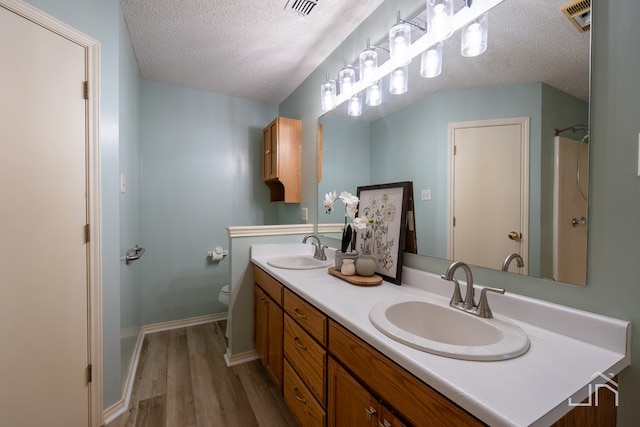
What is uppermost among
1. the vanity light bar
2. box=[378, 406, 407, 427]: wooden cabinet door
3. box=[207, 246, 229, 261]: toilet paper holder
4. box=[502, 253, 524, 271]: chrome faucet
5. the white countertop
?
the vanity light bar

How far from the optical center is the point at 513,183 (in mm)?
996

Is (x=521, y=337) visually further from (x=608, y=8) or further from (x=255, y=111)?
(x=255, y=111)

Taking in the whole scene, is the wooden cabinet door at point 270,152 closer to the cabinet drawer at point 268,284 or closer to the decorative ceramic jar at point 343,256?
the cabinet drawer at point 268,284

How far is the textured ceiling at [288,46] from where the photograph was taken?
895mm

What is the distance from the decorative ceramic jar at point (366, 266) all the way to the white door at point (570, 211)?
737 mm

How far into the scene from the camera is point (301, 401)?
1276mm

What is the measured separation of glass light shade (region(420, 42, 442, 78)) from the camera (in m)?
1.23

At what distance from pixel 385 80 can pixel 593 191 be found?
1.13 metres

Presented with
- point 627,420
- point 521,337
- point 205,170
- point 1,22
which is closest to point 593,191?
point 521,337

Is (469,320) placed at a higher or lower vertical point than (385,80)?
lower

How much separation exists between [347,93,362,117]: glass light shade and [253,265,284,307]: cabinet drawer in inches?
48.4

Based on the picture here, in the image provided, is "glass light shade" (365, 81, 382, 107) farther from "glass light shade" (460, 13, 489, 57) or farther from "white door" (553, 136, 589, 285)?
"white door" (553, 136, 589, 285)

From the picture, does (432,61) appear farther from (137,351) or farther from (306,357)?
(137,351)

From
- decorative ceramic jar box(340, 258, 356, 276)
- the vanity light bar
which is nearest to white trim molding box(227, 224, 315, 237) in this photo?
decorative ceramic jar box(340, 258, 356, 276)
